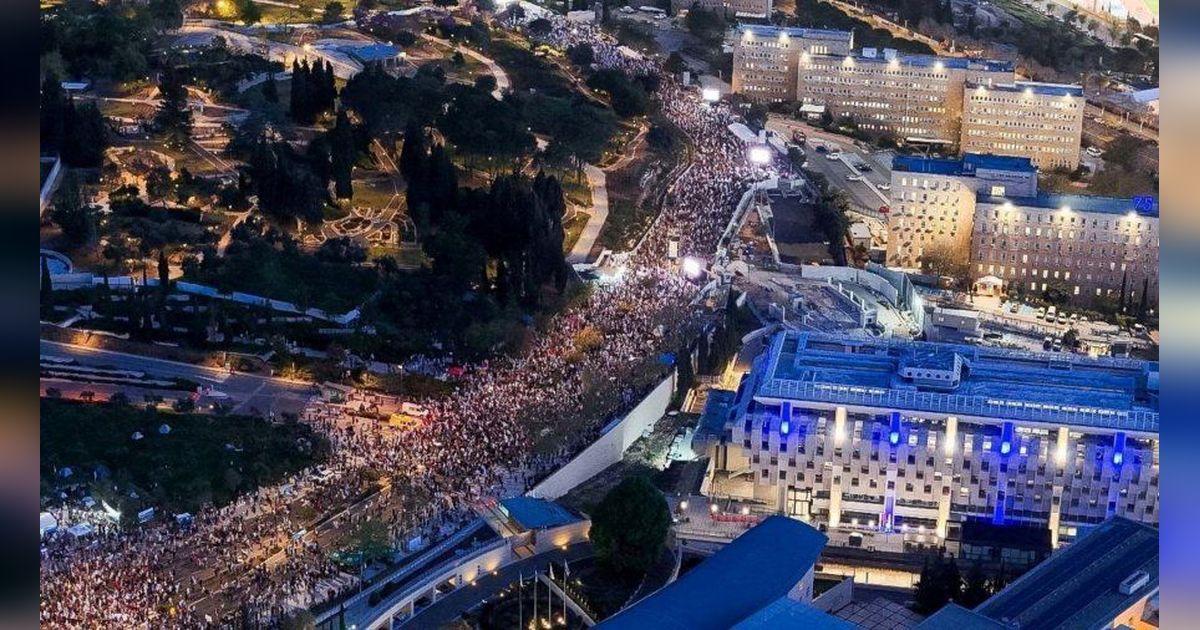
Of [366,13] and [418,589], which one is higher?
[366,13]

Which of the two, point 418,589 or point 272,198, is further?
point 272,198

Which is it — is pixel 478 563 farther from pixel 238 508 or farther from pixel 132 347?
pixel 132 347

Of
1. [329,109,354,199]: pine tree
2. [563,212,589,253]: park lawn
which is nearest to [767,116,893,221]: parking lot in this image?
[563,212,589,253]: park lawn

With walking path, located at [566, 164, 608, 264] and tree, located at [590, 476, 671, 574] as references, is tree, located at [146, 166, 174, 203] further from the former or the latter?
tree, located at [590, 476, 671, 574]

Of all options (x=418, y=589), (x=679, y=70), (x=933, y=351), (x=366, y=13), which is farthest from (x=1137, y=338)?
(x=366, y=13)

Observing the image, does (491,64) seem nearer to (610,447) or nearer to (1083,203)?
(1083,203)

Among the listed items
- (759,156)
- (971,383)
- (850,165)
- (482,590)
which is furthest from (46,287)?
(850,165)

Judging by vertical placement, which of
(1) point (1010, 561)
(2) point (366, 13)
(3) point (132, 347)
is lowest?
(1) point (1010, 561)
